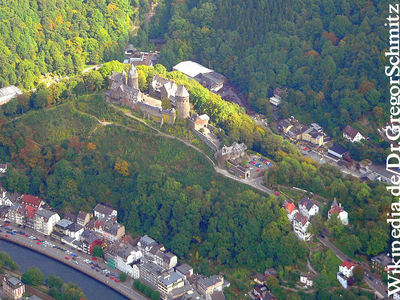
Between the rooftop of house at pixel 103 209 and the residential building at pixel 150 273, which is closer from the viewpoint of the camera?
the residential building at pixel 150 273

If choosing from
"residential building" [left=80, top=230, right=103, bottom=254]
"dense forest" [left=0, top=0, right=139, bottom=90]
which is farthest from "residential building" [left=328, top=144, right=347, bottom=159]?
"dense forest" [left=0, top=0, right=139, bottom=90]

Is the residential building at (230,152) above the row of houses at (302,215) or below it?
above

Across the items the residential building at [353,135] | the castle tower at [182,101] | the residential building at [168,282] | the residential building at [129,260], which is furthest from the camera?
the residential building at [353,135]

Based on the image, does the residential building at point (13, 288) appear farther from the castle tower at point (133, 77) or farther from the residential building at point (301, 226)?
the castle tower at point (133, 77)

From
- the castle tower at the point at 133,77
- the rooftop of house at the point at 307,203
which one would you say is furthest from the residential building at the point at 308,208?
the castle tower at the point at 133,77

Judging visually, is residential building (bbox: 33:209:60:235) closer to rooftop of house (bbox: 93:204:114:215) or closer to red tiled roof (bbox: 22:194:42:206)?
red tiled roof (bbox: 22:194:42:206)

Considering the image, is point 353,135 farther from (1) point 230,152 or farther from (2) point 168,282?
(2) point 168,282

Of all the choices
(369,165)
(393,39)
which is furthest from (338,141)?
(393,39)

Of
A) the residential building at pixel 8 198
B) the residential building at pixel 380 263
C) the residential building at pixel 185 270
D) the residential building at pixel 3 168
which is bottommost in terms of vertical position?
the residential building at pixel 8 198
